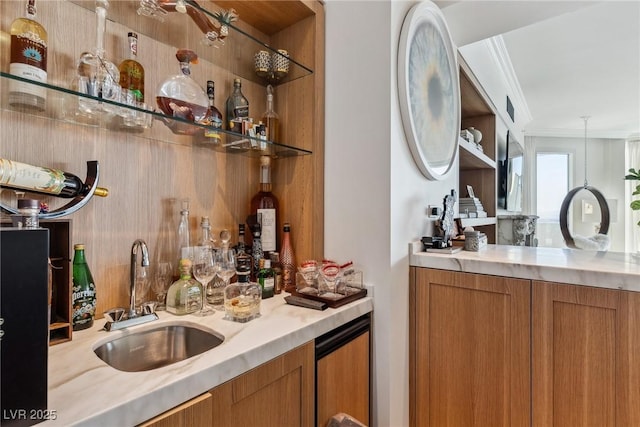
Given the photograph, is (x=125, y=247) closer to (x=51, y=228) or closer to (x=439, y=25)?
(x=51, y=228)

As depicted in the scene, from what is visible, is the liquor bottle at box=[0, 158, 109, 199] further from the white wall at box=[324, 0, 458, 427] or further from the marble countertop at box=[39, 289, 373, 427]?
the white wall at box=[324, 0, 458, 427]

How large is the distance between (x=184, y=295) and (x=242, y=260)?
25 cm

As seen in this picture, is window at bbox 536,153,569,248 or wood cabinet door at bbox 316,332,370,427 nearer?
wood cabinet door at bbox 316,332,370,427

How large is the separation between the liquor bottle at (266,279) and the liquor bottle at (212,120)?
52cm

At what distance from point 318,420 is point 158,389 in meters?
0.60

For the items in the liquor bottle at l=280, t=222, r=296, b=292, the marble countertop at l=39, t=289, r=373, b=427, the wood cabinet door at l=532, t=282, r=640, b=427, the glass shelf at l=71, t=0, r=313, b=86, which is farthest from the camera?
the liquor bottle at l=280, t=222, r=296, b=292

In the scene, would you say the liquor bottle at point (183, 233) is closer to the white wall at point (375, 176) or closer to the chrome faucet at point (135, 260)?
the chrome faucet at point (135, 260)

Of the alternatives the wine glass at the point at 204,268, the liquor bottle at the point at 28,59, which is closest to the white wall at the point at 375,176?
the wine glass at the point at 204,268

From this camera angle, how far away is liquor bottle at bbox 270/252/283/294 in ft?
4.67

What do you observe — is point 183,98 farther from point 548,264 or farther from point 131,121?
point 548,264

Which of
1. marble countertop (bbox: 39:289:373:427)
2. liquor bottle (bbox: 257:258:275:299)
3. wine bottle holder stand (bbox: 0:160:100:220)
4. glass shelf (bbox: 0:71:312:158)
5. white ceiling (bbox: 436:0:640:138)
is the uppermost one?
white ceiling (bbox: 436:0:640:138)

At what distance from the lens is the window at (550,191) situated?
5.58 metres

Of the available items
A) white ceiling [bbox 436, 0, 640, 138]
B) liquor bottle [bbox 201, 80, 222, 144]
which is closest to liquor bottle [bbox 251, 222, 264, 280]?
liquor bottle [bbox 201, 80, 222, 144]

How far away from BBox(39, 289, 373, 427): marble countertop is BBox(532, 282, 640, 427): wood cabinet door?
0.72m
